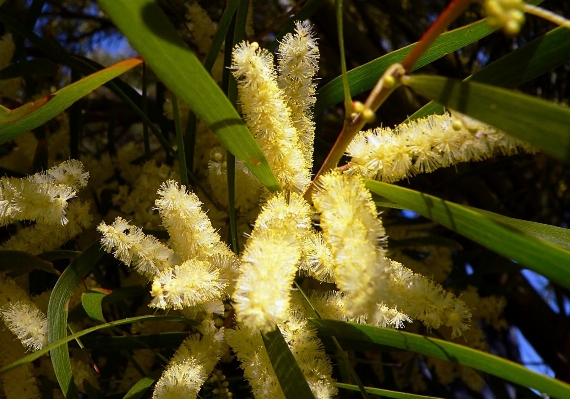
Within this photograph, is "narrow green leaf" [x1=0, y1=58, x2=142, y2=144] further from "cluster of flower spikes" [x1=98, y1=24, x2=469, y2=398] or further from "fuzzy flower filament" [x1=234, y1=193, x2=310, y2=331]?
"fuzzy flower filament" [x1=234, y1=193, x2=310, y2=331]

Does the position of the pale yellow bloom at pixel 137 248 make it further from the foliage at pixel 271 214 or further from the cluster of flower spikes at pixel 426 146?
the cluster of flower spikes at pixel 426 146

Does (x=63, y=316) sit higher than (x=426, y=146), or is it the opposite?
(x=426, y=146)

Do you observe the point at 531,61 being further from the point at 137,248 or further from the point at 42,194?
the point at 42,194

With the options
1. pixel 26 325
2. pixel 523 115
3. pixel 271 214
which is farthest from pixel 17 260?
pixel 523 115

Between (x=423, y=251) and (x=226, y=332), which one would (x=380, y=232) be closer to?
(x=226, y=332)

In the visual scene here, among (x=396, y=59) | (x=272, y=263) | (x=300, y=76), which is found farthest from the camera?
(x=396, y=59)

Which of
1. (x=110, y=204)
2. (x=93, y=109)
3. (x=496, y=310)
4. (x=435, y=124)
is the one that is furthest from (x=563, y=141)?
(x=93, y=109)

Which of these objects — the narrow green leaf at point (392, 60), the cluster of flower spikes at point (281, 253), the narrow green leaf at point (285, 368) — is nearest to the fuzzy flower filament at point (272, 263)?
the cluster of flower spikes at point (281, 253)
